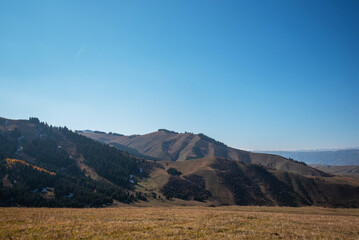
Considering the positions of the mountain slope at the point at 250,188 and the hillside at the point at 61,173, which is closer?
the hillside at the point at 61,173

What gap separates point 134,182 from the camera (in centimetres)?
12138

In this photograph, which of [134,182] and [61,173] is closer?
[61,173]

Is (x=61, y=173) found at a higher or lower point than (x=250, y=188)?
higher

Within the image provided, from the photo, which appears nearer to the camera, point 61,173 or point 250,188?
point 61,173

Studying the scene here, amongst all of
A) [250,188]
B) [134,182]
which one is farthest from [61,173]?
[250,188]

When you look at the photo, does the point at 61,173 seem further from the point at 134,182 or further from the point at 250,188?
the point at 250,188

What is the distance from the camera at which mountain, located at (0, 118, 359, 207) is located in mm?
78500

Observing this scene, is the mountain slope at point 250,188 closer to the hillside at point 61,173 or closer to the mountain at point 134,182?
the mountain at point 134,182

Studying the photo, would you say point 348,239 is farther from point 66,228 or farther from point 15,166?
point 15,166

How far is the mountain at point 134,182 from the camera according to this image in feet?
258

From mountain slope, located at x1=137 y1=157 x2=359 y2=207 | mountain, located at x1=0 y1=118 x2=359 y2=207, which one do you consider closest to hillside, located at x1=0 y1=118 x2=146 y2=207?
mountain, located at x1=0 y1=118 x2=359 y2=207

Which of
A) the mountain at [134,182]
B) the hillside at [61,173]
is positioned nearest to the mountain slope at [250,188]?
the mountain at [134,182]

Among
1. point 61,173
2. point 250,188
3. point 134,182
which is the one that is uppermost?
point 61,173

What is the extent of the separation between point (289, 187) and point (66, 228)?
13563 centimetres
